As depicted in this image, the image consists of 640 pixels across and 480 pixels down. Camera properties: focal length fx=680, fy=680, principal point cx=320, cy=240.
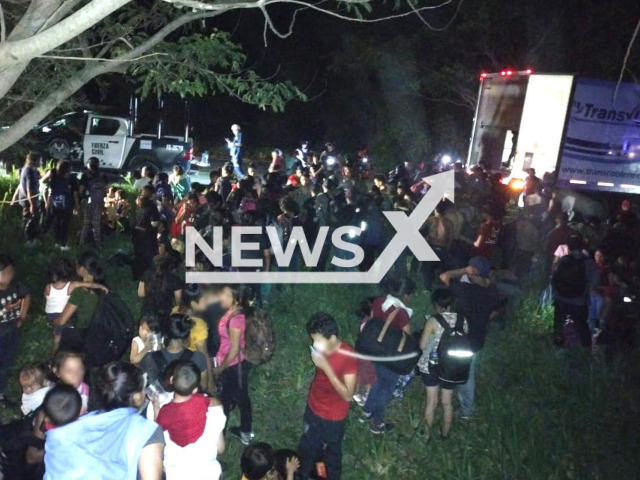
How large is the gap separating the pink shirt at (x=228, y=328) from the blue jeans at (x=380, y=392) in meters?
1.11

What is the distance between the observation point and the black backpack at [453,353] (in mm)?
5402

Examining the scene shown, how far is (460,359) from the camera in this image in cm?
544

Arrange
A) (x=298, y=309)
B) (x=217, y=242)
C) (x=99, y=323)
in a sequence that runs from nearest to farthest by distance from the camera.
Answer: (x=99, y=323) → (x=217, y=242) → (x=298, y=309)

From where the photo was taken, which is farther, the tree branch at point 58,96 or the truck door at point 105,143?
the truck door at point 105,143

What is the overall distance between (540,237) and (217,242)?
4461mm

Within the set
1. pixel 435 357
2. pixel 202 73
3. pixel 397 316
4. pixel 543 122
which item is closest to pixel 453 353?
pixel 435 357

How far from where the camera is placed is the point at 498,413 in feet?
20.5

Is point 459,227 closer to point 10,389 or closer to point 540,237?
point 540,237

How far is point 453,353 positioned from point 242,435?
6.13 ft

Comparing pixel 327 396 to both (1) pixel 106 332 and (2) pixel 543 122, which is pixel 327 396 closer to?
(1) pixel 106 332

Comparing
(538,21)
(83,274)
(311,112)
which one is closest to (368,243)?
(83,274)

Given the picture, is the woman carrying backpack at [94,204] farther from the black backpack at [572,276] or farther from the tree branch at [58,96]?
the black backpack at [572,276]

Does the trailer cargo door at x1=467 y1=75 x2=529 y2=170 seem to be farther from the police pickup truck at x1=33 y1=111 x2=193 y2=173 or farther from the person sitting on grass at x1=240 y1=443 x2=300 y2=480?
the person sitting on grass at x1=240 y1=443 x2=300 y2=480

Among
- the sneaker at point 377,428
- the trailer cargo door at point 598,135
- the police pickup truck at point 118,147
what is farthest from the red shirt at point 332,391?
the police pickup truck at point 118,147
